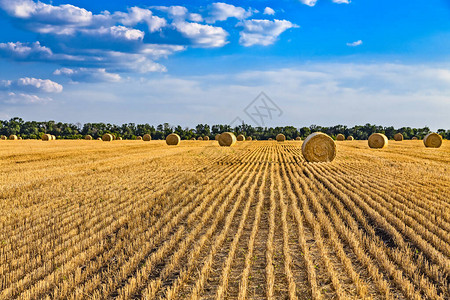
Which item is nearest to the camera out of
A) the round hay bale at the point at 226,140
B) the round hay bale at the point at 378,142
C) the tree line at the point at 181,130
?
the round hay bale at the point at 378,142

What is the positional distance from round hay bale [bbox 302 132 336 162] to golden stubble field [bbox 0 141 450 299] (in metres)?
9.94

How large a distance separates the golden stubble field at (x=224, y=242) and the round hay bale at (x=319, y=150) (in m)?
9.94

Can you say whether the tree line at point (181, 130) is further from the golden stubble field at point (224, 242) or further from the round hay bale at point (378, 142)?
the golden stubble field at point (224, 242)

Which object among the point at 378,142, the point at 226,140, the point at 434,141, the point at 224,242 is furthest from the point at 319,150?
the point at 434,141

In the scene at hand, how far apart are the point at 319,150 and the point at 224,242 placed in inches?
675

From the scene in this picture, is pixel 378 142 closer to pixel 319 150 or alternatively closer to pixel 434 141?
pixel 434 141

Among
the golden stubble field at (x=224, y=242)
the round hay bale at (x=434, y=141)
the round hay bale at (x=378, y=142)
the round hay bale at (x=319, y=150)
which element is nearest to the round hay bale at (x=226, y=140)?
the round hay bale at (x=378, y=142)

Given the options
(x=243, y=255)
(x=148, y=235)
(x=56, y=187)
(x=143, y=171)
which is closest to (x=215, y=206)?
(x=148, y=235)

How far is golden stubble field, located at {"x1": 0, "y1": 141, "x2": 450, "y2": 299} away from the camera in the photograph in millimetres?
4934

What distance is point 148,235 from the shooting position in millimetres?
7098

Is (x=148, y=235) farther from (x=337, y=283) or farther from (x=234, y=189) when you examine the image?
(x=234, y=189)

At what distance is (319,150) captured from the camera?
2264 centimetres

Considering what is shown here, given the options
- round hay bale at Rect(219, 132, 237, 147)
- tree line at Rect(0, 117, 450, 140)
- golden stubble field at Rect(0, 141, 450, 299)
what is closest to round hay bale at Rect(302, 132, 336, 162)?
golden stubble field at Rect(0, 141, 450, 299)

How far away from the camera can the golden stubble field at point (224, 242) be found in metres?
4.93
